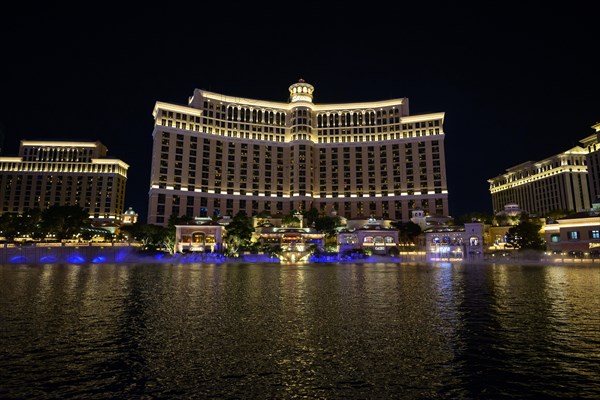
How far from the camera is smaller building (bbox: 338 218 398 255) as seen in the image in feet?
405

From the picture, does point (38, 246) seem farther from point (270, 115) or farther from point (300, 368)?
point (270, 115)

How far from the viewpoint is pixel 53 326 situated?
63.2 feet

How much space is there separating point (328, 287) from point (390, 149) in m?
152

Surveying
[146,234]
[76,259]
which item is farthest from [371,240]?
[76,259]

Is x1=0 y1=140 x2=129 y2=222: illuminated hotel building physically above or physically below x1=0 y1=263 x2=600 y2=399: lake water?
above

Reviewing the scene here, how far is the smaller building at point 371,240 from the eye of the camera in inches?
4855

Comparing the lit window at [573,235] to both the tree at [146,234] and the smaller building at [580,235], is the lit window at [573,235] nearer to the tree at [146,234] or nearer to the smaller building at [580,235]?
the smaller building at [580,235]

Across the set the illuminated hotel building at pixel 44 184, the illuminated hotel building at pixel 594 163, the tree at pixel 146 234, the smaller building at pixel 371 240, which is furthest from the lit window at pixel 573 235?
the illuminated hotel building at pixel 44 184

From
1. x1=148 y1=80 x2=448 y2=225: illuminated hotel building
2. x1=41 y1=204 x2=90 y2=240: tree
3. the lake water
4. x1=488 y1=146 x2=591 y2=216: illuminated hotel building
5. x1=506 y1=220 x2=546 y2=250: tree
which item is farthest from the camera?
x1=148 y1=80 x2=448 y2=225: illuminated hotel building

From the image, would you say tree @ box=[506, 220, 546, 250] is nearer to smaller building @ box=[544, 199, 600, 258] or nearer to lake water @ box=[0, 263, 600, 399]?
smaller building @ box=[544, 199, 600, 258]

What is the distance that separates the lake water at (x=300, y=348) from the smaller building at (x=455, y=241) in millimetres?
90387

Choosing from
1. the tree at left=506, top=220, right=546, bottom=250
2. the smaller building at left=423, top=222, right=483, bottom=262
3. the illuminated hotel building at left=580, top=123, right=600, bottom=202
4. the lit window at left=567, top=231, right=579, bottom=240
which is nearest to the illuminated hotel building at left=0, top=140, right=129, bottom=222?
the smaller building at left=423, top=222, right=483, bottom=262

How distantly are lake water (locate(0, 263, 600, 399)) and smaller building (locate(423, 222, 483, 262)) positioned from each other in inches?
3559

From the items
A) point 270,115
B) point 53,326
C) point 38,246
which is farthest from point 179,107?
point 53,326
